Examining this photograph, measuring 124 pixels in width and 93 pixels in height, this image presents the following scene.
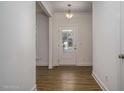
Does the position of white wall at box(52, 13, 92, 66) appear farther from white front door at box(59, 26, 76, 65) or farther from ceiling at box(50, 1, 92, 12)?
ceiling at box(50, 1, 92, 12)

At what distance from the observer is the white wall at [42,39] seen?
24.2 feet

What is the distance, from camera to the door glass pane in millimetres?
7480

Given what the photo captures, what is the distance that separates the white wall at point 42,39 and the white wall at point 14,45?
4.55m

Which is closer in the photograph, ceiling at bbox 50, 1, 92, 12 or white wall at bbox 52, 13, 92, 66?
ceiling at bbox 50, 1, 92, 12

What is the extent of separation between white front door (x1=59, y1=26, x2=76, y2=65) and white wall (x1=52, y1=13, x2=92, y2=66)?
0.22 metres

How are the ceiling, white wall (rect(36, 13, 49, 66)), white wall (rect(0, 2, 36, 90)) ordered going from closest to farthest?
1. white wall (rect(0, 2, 36, 90))
2. the ceiling
3. white wall (rect(36, 13, 49, 66))

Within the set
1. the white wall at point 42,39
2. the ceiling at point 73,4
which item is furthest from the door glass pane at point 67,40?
the ceiling at point 73,4

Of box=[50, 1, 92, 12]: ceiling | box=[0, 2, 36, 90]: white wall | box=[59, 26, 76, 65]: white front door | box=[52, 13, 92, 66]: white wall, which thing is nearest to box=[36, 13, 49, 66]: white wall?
box=[52, 13, 92, 66]: white wall

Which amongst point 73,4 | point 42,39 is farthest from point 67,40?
point 73,4

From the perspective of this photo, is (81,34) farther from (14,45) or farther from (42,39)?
(14,45)

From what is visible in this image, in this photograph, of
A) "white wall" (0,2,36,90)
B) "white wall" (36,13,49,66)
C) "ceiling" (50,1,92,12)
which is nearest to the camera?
"white wall" (0,2,36,90)

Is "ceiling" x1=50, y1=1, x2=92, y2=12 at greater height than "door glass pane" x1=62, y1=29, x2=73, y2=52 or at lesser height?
greater

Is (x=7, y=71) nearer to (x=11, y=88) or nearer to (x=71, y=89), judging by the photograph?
(x=11, y=88)

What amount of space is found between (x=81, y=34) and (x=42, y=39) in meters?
2.12
